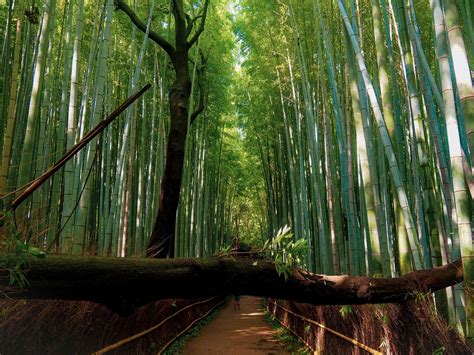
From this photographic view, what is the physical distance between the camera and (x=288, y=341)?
210 inches

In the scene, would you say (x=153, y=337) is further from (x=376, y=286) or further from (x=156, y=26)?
(x=156, y=26)

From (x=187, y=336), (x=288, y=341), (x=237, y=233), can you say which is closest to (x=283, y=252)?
(x=237, y=233)

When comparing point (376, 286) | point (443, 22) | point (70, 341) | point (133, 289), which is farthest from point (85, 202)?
point (443, 22)

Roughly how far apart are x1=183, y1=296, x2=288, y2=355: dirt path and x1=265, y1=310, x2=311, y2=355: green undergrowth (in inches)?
3.2

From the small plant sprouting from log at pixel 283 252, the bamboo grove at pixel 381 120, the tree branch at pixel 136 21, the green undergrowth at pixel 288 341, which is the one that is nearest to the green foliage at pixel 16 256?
the small plant sprouting from log at pixel 283 252

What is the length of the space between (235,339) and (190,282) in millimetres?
4406

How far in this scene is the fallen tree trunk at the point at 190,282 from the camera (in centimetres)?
133

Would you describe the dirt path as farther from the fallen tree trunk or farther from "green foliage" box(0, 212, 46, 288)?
"green foliage" box(0, 212, 46, 288)

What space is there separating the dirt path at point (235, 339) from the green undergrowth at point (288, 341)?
3.2 inches

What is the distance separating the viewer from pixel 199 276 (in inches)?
67.6

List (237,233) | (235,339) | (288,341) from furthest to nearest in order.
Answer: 1. (235,339)
2. (288,341)
3. (237,233)

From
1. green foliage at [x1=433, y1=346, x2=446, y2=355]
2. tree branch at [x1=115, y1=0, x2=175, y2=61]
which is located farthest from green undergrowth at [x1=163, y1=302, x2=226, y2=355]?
tree branch at [x1=115, y1=0, x2=175, y2=61]

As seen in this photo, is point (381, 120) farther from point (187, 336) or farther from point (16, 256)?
point (187, 336)

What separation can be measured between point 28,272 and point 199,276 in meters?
0.72
